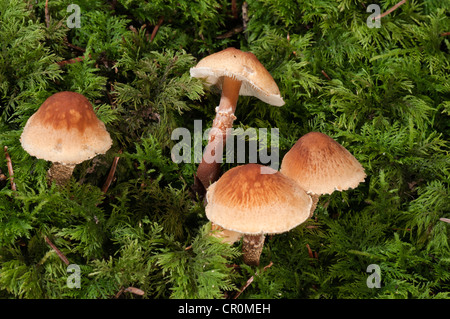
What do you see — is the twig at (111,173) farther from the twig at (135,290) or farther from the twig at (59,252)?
the twig at (135,290)

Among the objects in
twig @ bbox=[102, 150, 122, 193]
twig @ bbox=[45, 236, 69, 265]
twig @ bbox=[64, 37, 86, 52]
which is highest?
twig @ bbox=[64, 37, 86, 52]

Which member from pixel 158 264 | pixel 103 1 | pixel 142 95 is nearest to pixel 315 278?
pixel 158 264

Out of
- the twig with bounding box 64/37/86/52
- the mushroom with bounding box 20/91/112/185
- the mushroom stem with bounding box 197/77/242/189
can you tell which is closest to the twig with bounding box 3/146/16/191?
the mushroom with bounding box 20/91/112/185

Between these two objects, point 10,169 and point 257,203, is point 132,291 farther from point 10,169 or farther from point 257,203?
point 10,169

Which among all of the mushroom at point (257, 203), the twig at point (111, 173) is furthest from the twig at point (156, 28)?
the mushroom at point (257, 203)

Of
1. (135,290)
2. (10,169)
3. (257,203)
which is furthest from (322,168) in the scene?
(10,169)

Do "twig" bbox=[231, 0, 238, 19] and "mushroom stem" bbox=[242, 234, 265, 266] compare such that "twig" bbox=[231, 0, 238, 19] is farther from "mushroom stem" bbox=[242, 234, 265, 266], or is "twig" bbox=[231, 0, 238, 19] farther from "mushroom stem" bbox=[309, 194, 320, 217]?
"mushroom stem" bbox=[242, 234, 265, 266]
